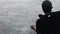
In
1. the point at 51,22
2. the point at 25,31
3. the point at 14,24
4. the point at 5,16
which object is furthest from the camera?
the point at 5,16

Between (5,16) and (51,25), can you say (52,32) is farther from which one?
(5,16)

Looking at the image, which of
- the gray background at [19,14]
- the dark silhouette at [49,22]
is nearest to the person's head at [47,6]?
the dark silhouette at [49,22]

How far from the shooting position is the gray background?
409 centimetres

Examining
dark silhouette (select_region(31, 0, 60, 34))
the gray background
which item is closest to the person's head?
dark silhouette (select_region(31, 0, 60, 34))

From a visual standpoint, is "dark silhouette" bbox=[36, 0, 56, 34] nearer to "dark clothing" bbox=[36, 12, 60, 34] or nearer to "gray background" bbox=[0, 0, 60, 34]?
"dark clothing" bbox=[36, 12, 60, 34]

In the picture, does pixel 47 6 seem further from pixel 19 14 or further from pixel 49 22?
pixel 19 14

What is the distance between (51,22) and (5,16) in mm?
2676

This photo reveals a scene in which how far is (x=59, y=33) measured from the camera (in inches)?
83.4

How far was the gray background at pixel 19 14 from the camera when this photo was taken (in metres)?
4.09

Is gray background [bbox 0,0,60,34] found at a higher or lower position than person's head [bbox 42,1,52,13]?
lower

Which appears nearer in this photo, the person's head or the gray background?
the person's head

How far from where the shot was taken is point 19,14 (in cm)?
472

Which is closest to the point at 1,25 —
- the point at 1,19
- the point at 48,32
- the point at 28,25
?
the point at 1,19

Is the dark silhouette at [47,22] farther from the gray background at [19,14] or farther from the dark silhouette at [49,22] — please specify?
the gray background at [19,14]
